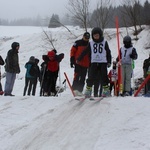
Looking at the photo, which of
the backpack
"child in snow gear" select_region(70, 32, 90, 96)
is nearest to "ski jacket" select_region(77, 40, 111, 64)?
"child in snow gear" select_region(70, 32, 90, 96)

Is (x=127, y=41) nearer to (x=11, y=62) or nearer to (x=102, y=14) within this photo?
(x=11, y=62)

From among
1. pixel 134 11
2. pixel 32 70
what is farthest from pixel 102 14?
pixel 32 70

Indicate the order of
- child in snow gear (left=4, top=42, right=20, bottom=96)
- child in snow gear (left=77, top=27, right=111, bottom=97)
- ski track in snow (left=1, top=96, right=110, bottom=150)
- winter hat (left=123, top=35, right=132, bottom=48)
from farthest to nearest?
child in snow gear (left=4, top=42, right=20, bottom=96), winter hat (left=123, top=35, right=132, bottom=48), child in snow gear (left=77, top=27, right=111, bottom=97), ski track in snow (left=1, top=96, right=110, bottom=150)

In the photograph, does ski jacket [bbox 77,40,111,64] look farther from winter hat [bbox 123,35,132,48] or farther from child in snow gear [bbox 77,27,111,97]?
winter hat [bbox 123,35,132,48]

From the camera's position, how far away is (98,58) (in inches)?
305

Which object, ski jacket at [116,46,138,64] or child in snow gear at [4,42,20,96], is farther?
child in snow gear at [4,42,20,96]

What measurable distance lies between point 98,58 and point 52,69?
2.81m

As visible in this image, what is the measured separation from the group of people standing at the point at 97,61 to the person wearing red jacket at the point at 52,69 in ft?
4.73

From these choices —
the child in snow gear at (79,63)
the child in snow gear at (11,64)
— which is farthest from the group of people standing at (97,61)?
the child in snow gear at (11,64)

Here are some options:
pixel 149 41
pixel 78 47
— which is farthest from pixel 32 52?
pixel 78 47

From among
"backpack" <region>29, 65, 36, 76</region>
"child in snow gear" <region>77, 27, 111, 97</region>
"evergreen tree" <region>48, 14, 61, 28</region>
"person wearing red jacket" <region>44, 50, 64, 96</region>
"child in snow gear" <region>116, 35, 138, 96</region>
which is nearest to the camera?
"child in snow gear" <region>77, 27, 111, 97</region>

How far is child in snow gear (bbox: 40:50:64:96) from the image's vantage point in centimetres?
1010

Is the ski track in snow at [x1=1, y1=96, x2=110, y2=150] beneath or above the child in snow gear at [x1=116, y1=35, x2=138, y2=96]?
beneath

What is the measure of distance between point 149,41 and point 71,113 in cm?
2416
